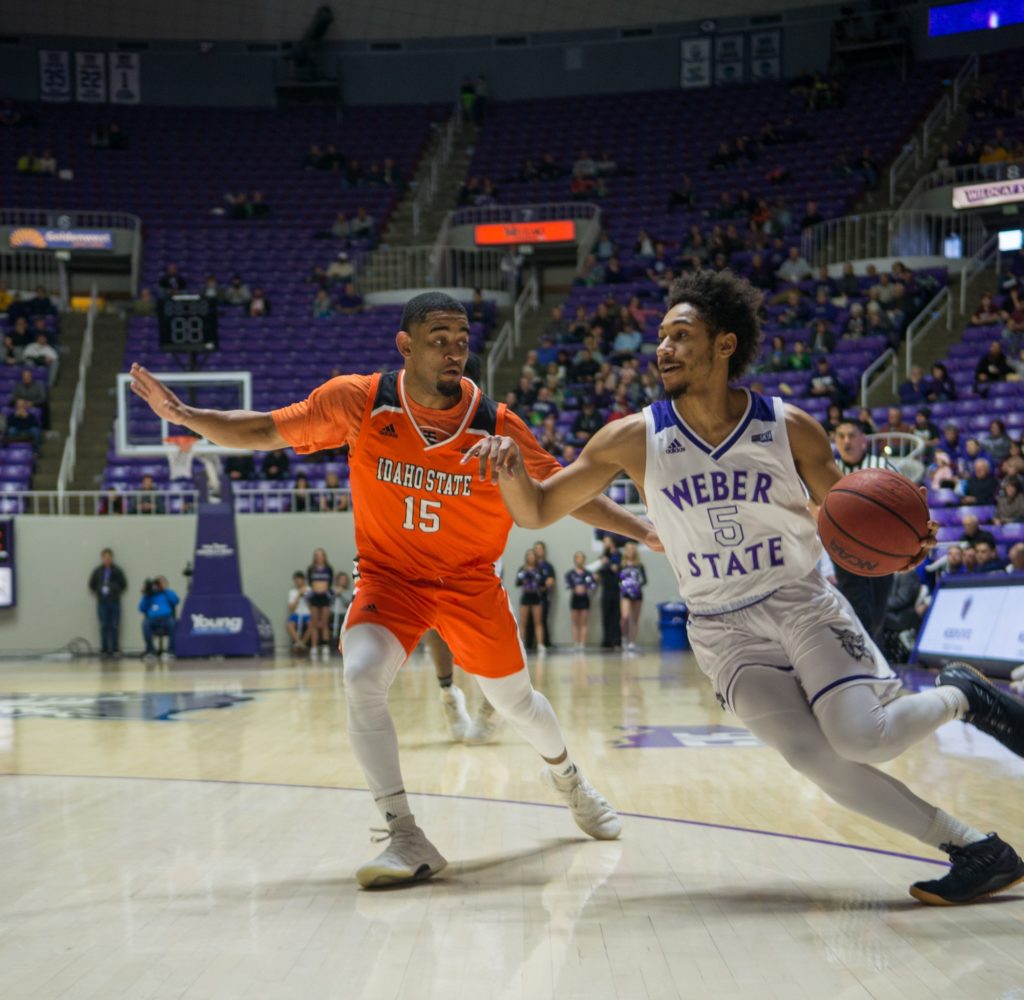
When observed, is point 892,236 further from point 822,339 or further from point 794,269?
point 822,339

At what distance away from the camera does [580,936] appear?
141 inches

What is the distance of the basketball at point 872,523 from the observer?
12.8ft

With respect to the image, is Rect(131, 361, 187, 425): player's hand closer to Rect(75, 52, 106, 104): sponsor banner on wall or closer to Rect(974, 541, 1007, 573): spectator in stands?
Rect(974, 541, 1007, 573): spectator in stands

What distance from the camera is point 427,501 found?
4770 mm

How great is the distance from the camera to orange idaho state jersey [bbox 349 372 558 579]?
4766 millimetres

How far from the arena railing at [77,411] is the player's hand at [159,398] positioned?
15.9 metres

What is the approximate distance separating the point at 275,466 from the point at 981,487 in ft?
34.6

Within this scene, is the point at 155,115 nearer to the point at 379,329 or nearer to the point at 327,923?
the point at 379,329

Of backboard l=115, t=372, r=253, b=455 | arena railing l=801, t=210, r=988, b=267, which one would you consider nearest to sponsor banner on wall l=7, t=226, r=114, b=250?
backboard l=115, t=372, r=253, b=455

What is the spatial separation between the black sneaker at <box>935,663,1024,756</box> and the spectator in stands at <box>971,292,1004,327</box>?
16945 millimetres

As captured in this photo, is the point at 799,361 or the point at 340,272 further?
the point at 340,272

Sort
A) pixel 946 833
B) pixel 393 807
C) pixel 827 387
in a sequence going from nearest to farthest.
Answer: pixel 946 833 → pixel 393 807 → pixel 827 387

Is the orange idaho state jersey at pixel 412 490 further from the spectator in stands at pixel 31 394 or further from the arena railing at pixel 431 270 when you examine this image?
the arena railing at pixel 431 270

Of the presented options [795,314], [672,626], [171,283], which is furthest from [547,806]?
[171,283]
